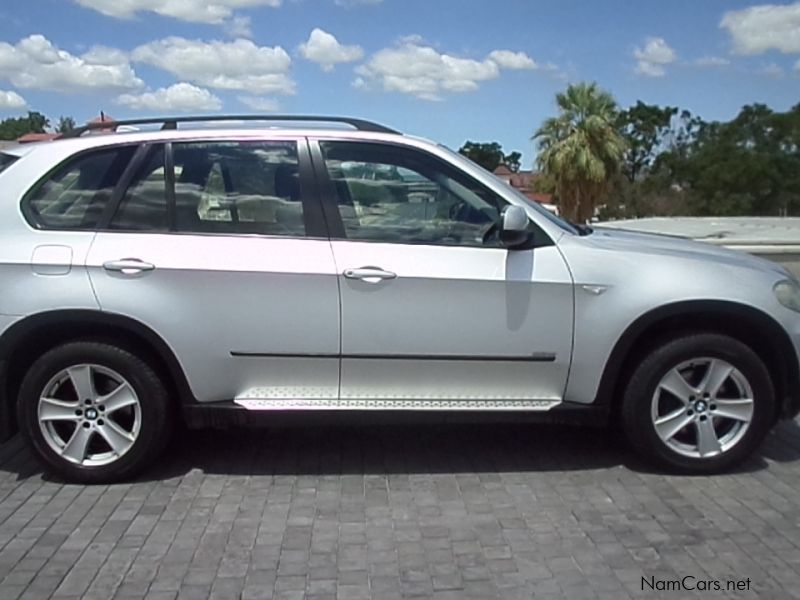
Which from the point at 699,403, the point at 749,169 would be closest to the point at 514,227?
the point at 699,403

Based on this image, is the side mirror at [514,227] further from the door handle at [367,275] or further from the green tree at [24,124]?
the green tree at [24,124]

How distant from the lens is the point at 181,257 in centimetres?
369

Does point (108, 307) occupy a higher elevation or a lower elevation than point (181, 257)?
lower

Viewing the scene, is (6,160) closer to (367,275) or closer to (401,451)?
(367,275)

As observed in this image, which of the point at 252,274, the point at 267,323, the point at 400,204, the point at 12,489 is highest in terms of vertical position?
the point at 400,204

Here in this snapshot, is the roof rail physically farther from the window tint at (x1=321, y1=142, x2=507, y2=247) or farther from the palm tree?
the palm tree

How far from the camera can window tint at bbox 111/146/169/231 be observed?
12.4 ft

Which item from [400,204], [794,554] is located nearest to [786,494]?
[794,554]

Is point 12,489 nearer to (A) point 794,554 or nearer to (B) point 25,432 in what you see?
(B) point 25,432

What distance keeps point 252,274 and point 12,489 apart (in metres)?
1.78

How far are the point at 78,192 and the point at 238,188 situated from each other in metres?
0.85

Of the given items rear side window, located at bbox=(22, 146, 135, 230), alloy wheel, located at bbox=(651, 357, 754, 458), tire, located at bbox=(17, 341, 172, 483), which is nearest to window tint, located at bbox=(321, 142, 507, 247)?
rear side window, located at bbox=(22, 146, 135, 230)

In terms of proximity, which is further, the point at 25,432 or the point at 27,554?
the point at 25,432

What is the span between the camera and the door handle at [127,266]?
367cm
